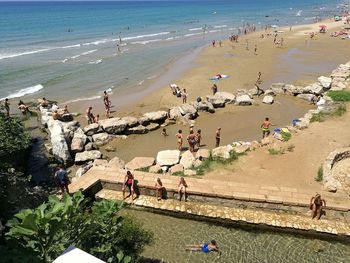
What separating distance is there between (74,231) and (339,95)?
21.0 m

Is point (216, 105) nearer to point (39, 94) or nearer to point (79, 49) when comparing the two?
point (39, 94)

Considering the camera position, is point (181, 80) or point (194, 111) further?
point (181, 80)

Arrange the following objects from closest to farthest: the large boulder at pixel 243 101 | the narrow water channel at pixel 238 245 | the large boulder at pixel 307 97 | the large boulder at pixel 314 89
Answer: the narrow water channel at pixel 238 245
the large boulder at pixel 243 101
the large boulder at pixel 307 97
the large boulder at pixel 314 89

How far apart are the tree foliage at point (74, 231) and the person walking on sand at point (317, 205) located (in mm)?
5936

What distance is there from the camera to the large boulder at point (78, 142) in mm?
19562

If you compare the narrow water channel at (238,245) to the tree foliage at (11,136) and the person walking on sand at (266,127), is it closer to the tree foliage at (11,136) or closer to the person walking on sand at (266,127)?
the tree foliage at (11,136)

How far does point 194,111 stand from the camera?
77.4ft

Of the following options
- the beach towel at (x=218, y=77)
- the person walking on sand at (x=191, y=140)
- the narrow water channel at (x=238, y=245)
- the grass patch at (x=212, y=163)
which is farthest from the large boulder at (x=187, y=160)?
the beach towel at (x=218, y=77)

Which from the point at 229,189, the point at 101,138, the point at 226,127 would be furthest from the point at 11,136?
the point at 226,127

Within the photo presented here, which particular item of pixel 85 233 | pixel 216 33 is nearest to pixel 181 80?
pixel 85 233

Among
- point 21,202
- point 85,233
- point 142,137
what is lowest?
point 142,137

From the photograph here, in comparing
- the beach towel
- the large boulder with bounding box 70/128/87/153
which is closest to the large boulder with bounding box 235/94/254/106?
the beach towel

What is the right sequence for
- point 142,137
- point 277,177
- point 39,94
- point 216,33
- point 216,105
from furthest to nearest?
point 216,33, point 39,94, point 216,105, point 142,137, point 277,177

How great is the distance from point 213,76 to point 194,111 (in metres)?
11.5
